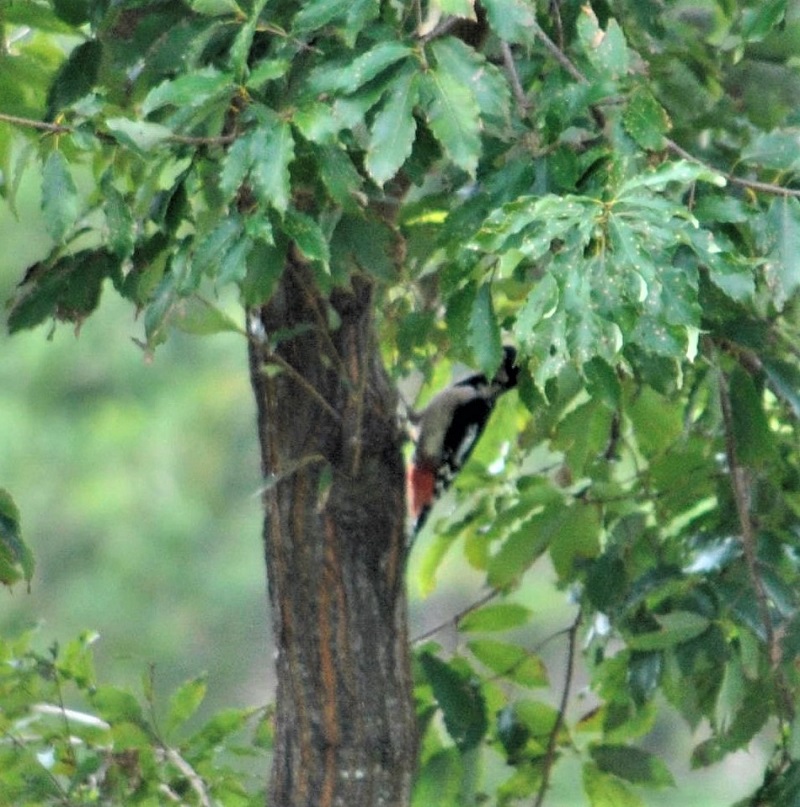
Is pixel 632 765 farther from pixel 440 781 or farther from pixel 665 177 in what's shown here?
pixel 665 177

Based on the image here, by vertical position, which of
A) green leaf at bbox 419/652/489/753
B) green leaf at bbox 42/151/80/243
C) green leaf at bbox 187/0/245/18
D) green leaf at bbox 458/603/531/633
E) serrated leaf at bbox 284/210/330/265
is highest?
green leaf at bbox 187/0/245/18

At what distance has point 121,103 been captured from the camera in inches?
76.4

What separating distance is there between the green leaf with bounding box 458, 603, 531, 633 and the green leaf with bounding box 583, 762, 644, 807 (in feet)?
0.88

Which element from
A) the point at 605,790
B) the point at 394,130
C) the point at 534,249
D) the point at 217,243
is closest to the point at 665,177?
the point at 534,249

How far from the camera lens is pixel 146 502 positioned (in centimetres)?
884

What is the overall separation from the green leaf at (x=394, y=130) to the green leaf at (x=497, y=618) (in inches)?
44.9

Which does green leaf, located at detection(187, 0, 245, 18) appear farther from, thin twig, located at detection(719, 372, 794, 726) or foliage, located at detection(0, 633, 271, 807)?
foliage, located at detection(0, 633, 271, 807)

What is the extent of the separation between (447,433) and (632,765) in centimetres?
127

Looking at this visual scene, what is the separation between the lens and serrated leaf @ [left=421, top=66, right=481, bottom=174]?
1.41 metres

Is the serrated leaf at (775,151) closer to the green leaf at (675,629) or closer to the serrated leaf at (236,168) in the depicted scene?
the serrated leaf at (236,168)

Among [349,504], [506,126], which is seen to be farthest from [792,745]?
[506,126]

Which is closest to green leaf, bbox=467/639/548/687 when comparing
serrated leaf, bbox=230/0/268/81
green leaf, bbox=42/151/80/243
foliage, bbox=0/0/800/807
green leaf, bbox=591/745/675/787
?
foliage, bbox=0/0/800/807

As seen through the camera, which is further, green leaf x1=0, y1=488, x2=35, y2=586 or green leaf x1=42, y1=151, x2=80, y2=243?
green leaf x1=0, y1=488, x2=35, y2=586

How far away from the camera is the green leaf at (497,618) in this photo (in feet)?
7.86
